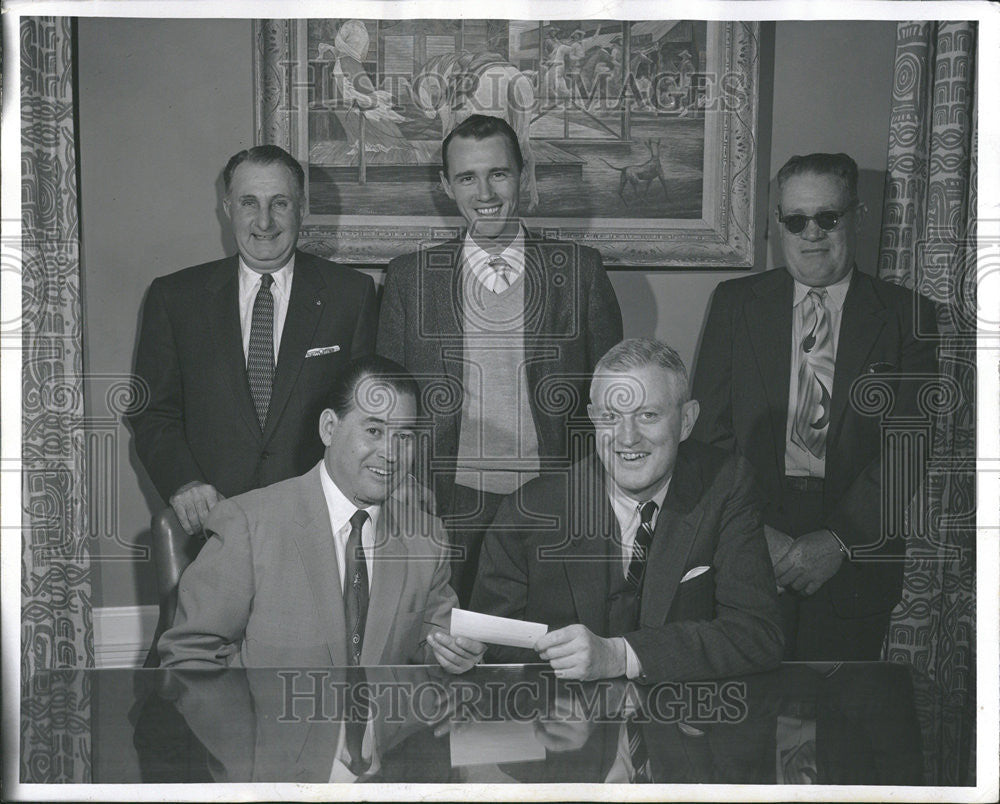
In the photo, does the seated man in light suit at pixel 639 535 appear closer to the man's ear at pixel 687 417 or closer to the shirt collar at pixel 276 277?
the man's ear at pixel 687 417

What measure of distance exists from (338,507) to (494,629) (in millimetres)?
540

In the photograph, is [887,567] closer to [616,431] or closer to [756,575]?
[756,575]

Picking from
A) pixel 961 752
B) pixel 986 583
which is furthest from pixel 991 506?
pixel 961 752

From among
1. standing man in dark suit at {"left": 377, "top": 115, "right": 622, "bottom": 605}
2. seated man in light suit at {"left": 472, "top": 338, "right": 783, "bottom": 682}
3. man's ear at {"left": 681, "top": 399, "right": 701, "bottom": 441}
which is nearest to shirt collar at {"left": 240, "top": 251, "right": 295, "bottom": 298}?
standing man in dark suit at {"left": 377, "top": 115, "right": 622, "bottom": 605}

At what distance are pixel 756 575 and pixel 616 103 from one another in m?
1.35

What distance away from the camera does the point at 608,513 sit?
2857mm

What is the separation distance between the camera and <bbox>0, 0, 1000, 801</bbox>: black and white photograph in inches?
117

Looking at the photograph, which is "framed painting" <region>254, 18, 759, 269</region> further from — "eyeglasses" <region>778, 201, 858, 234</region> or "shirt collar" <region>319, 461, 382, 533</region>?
"shirt collar" <region>319, 461, 382, 533</region>

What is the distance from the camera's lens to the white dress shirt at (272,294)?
3.03 metres

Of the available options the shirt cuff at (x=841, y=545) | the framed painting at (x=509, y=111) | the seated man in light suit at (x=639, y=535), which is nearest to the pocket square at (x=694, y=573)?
the seated man in light suit at (x=639, y=535)

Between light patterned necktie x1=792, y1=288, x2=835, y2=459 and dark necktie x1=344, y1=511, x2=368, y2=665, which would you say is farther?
light patterned necktie x1=792, y1=288, x2=835, y2=459

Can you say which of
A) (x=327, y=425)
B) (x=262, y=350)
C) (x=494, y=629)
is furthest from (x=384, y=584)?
(x=262, y=350)

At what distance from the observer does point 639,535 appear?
2.81 meters

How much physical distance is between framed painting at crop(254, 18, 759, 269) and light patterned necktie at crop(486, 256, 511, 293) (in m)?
0.14
